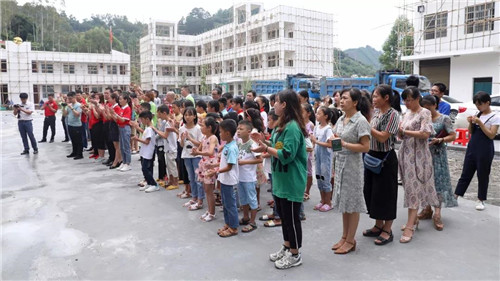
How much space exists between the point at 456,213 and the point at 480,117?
115cm

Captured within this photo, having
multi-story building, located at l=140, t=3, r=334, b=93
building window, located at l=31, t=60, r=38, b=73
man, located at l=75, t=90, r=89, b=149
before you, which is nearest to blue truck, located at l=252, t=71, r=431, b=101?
multi-story building, located at l=140, t=3, r=334, b=93

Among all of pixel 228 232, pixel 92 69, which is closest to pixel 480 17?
pixel 228 232

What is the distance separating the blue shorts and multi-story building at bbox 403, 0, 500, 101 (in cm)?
1775

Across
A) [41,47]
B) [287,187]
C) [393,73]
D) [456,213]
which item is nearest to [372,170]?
[287,187]

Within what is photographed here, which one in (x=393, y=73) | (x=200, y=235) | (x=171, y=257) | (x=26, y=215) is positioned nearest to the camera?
(x=171, y=257)

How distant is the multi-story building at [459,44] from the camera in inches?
725

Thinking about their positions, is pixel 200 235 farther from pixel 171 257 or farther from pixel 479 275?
pixel 479 275

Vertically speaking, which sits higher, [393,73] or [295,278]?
[393,73]

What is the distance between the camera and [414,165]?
3773 mm

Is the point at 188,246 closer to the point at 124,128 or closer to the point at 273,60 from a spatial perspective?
the point at 124,128

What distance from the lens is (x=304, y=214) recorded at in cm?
455

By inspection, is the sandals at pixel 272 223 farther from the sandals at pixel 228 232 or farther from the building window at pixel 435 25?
the building window at pixel 435 25

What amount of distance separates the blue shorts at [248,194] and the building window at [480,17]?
61.1 feet

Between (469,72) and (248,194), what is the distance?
19.2 metres
